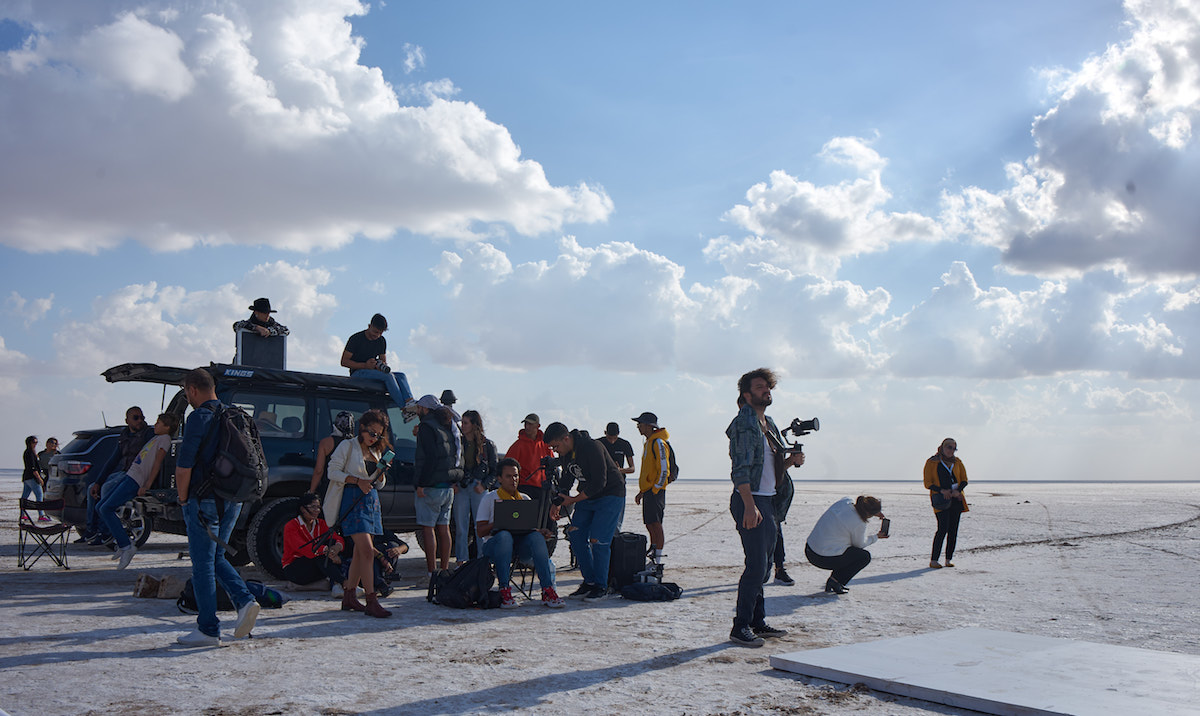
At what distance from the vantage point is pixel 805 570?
1132 centimetres

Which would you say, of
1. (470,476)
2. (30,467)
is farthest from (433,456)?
(30,467)

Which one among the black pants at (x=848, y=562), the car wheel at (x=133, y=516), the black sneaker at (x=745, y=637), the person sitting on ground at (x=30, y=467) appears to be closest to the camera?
the black sneaker at (x=745, y=637)

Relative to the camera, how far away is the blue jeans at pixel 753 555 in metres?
6.44

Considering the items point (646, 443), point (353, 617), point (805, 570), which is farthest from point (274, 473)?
point (805, 570)

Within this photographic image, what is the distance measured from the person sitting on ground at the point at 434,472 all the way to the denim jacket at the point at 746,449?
3.32 metres

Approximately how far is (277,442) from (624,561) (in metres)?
3.81

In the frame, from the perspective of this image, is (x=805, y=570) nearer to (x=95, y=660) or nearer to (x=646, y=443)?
(x=646, y=443)

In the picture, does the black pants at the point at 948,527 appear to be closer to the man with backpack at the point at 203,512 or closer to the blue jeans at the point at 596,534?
the blue jeans at the point at 596,534

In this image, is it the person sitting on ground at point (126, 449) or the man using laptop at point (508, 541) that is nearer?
the man using laptop at point (508, 541)

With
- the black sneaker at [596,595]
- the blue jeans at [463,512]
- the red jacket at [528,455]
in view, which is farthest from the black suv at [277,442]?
the black sneaker at [596,595]

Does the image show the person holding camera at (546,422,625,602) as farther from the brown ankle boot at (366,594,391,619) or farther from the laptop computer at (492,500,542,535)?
the brown ankle boot at (366,594,391,619)

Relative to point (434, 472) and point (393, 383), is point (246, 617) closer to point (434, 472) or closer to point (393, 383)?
point (434, 472)

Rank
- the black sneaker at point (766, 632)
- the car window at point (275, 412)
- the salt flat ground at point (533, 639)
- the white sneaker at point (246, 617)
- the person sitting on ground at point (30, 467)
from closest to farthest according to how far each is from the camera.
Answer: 1. the salt flat ground at point (533, 639)
2. the white sneaker at point (246, 617)
3. the black sneaker at point (766, 632)
4. the car window at point (275, 412)
5. the person sitting on ground at point (30, 467)

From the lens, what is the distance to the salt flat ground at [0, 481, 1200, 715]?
189 inches
